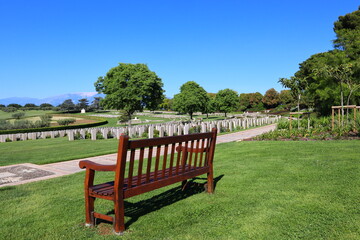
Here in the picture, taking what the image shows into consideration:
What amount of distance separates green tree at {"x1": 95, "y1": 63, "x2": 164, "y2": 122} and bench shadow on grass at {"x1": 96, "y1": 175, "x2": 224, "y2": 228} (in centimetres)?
2972

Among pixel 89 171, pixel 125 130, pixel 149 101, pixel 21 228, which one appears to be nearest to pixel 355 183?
pixel 89 171

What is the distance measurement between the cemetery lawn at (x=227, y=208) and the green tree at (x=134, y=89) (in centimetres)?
2881

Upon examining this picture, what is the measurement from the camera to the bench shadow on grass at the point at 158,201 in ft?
13.2

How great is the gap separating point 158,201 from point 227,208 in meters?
1.17

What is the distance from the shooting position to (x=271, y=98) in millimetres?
91000

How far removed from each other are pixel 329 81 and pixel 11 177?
25853 mm

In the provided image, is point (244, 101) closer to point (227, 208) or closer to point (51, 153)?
point (51, 153)

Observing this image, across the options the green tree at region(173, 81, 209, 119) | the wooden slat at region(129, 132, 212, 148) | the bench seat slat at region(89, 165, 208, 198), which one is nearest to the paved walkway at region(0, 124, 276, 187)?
the bench seat slat at region(89, 165, 208, 198)

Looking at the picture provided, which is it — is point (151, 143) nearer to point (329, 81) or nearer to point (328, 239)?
point (328, 239)

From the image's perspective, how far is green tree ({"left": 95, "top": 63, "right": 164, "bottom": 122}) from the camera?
34.6 m

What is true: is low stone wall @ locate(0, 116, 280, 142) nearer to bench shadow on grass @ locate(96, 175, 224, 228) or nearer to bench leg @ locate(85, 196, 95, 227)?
bench shadow on grass @ locate(96, 175, 224, 228)

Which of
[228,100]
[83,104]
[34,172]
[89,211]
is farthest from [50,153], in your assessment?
[83,104]

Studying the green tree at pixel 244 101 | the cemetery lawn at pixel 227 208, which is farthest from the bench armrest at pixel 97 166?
the green tree at pixel 244 101

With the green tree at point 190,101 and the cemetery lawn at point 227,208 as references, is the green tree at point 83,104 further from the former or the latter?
the cemetery lawn at point 227,208
